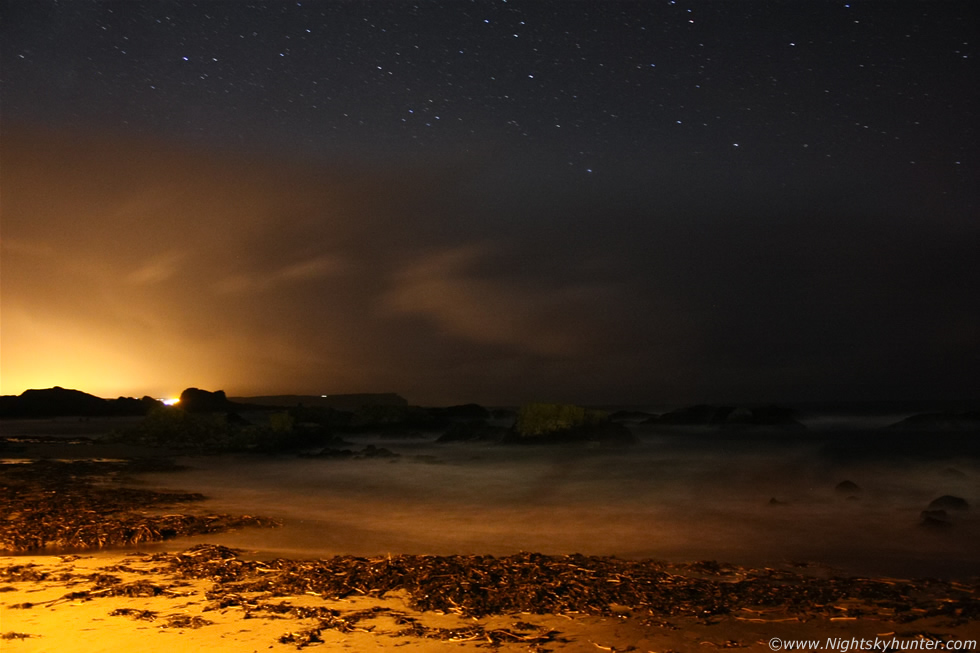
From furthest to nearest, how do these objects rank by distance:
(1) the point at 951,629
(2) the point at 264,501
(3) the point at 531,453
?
1. (3) the point at 531,453
2. (2) the point at 264,501
3. (1) the point at 951,629

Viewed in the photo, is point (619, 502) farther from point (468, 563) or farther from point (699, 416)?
point (699, 416)

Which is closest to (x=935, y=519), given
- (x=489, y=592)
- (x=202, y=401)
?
(x=489, y=592)

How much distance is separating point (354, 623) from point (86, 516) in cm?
563

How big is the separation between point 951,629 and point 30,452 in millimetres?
20798

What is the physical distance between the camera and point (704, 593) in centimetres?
548

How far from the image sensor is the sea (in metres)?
8.20

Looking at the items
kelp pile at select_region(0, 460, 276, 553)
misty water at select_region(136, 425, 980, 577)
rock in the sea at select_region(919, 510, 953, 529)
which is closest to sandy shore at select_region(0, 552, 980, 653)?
kelp pile at select_region(0, 460, 276, 553)

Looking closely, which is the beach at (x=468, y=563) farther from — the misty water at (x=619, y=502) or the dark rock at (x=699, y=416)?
the dark rock at (x=699, y=416)

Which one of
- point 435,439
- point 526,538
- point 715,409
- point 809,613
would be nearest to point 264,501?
point 526,538

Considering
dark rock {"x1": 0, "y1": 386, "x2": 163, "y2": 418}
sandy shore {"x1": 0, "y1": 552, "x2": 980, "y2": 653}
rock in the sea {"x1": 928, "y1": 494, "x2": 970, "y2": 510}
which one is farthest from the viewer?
dark rock {"x1": 0, "y1": 386, "x2": 163, "y2": 418}

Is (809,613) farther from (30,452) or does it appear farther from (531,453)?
(30,452)

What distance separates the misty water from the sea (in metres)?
0.04

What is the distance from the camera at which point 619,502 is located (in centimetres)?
1300

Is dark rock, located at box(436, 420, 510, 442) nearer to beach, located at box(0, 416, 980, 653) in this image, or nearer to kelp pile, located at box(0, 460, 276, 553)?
beach, located at box(0, 416, 980, 653)
